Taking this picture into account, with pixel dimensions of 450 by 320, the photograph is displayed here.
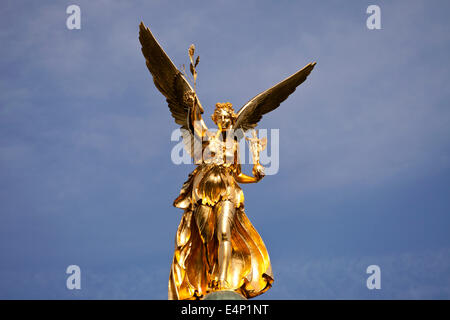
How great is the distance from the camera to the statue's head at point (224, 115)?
18.4 m

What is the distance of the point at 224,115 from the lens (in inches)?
723

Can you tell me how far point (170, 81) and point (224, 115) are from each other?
5.84 ft

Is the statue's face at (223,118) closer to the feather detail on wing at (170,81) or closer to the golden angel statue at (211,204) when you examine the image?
the golden angel statue at (211,204)


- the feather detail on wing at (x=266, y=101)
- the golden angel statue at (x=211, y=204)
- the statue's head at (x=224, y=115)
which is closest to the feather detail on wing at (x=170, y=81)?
the golden angel statue at (x=211, y=204)

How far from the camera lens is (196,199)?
17688 millimetres

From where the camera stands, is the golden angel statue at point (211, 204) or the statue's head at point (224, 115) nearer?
the golden angel statue at point (211, 204)

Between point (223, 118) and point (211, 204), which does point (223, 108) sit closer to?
point (223, 118)

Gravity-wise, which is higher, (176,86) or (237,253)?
(176,86)

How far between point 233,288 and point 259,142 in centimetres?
413
